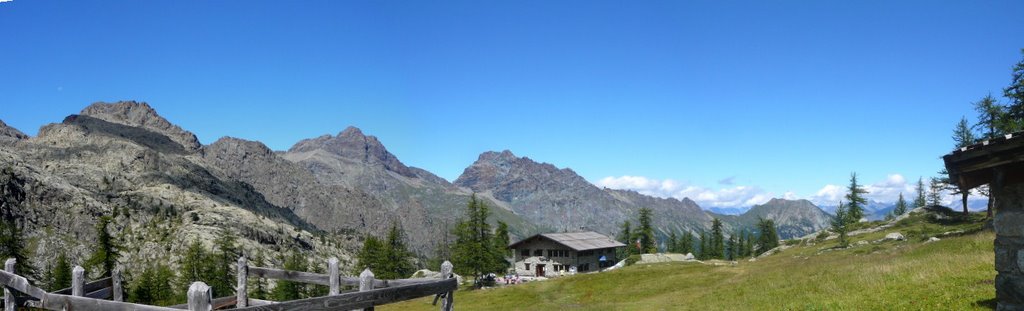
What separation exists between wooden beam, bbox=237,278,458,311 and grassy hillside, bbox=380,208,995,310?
15.7m

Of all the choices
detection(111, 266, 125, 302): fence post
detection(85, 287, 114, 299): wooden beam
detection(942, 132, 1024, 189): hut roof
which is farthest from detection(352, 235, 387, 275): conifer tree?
detection(942, 132, 1024, 189): hut roof

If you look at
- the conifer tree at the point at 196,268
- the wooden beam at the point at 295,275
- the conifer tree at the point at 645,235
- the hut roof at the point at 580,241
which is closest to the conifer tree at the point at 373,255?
the conifer tree at the point at 196,268

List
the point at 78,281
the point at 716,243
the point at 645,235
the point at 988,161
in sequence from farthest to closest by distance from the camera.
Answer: the point at 716,243 < the point at 645,235 < the point at 78,281 < the point at 988,161

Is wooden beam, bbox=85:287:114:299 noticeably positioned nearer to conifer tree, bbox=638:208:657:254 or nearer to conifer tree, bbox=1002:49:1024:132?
conifer tree, bbox=1002:49:1024:132

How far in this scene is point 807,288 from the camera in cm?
2789

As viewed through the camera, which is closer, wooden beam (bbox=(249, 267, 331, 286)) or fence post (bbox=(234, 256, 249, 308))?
wooden beam (bbox=(249, 267, 331, 286))

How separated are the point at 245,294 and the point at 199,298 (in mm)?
7792

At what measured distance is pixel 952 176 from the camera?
14508 millimetres

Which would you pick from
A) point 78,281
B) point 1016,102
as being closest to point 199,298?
point 78,281

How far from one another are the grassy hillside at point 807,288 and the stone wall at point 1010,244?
3.92 metres

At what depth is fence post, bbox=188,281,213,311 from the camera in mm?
8012

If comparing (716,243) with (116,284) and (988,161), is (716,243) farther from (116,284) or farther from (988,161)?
(116,284)

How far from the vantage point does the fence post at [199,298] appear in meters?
8.01

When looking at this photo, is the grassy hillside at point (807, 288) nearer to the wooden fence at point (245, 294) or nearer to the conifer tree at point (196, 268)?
the wooden fence at point (245, 294)
